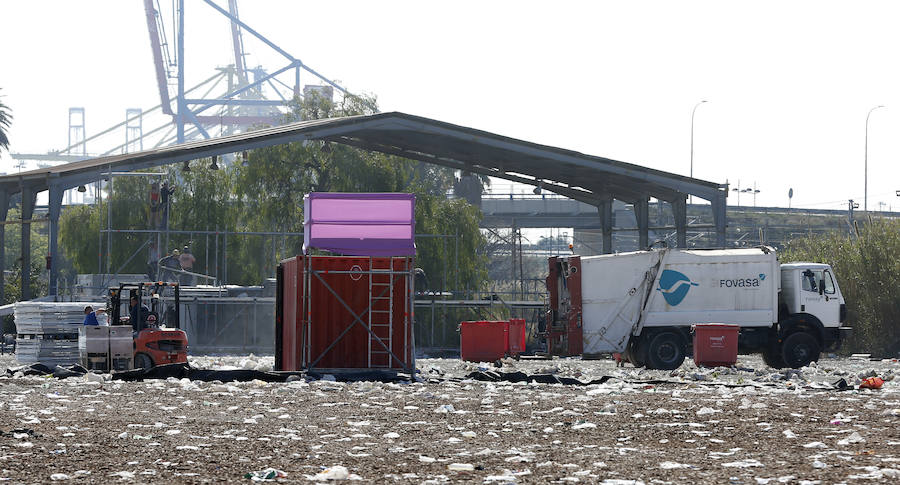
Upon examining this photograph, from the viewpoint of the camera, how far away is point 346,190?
46.9 meters

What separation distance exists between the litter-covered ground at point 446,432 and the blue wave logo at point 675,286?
7.37m

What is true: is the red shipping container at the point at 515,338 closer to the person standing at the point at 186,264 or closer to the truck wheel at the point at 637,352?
the truck wheel at the point at 637,352

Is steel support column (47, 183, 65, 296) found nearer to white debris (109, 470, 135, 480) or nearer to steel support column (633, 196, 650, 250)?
steel support column (633, 196, 650, 250)

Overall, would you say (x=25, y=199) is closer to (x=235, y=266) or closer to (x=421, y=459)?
(x=235, y=266)

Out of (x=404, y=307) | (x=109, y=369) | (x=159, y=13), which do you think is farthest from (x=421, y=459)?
(x=159, y=13)

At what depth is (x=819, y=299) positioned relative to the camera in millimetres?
26344

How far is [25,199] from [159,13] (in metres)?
173

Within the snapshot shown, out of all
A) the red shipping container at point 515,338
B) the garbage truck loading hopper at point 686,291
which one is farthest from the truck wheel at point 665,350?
the red shipping container at point 515,338

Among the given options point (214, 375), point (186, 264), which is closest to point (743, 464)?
point (214, 375)

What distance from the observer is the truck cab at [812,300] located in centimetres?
2625

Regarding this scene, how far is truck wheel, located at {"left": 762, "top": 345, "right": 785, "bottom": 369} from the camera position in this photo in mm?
26016

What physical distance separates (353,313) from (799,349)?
36.3ft

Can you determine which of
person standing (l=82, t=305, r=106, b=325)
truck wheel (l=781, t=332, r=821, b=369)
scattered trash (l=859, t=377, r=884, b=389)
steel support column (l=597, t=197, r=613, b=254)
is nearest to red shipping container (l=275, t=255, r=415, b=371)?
person standing (l=82, t=305, r=106, b=325)

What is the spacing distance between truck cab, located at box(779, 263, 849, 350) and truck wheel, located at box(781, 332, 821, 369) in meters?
0.34
